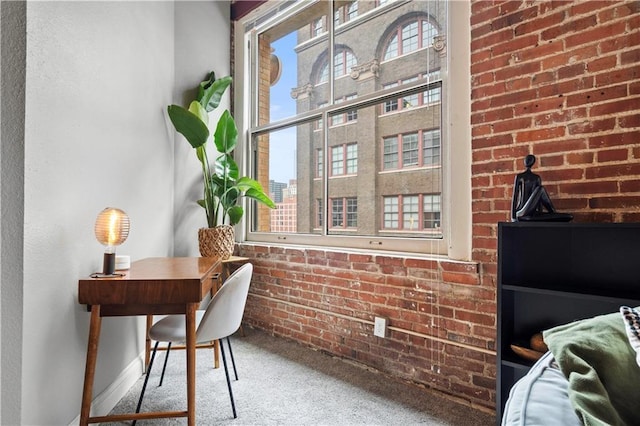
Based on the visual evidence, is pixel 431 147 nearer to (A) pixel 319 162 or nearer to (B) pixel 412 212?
(B) pixel 412 212

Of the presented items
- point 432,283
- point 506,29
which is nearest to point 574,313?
point 432,283

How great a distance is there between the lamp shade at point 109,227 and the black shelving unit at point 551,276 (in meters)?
1.82

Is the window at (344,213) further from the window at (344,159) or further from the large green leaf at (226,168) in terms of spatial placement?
the large green leaf at (226,168)

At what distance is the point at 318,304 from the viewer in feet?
9.66

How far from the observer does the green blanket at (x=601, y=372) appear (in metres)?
0.78

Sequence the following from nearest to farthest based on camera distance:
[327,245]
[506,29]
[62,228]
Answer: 1. [62,228]
2. [506,29]
3. [327,245]

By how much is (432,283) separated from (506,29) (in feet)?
4.81

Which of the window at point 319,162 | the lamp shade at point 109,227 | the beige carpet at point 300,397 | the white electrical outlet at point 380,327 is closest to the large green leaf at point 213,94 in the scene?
the window at point 319,162

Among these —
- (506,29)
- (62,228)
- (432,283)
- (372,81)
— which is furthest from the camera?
(372,81)

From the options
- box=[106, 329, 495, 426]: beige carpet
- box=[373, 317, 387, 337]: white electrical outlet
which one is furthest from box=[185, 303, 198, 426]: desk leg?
box=[373, 317, 387, 337]: white electrical outlet

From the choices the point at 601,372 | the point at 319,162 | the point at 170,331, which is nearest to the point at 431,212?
the point at 319,162

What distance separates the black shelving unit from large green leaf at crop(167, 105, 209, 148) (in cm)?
216

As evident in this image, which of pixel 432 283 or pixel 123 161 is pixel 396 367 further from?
pixel 123 161

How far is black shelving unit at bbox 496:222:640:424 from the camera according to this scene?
5.33ft
